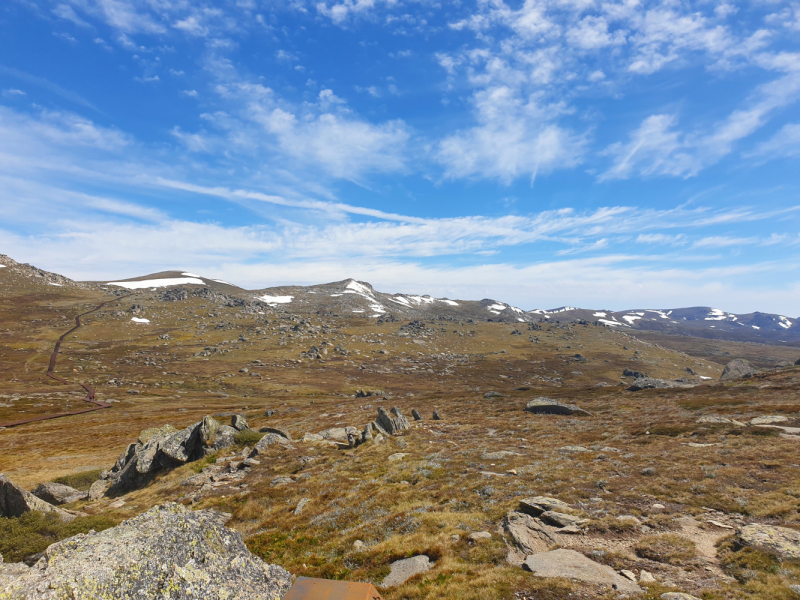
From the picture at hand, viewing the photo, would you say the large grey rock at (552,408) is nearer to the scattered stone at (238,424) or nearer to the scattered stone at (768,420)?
the scattered stone at (768,420)

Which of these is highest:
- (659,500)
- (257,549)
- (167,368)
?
(659,500)

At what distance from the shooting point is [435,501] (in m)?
20.5

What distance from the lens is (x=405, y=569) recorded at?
13797 mm

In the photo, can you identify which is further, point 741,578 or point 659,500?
point 659,500

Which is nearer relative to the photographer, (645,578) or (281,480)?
(645,578)

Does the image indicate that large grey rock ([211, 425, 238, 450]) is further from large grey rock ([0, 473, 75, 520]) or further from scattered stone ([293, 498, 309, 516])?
scattered stone ([293, 498, 309, 516])

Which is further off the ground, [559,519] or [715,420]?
[559,519]

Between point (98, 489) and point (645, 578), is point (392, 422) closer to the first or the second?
point (98, 489)

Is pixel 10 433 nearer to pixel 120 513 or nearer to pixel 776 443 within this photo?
pixel 120 513

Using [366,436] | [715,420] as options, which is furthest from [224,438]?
[715,420]

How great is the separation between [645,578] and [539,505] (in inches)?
238

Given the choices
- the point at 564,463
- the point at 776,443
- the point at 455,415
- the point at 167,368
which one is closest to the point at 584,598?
the point at 564,463

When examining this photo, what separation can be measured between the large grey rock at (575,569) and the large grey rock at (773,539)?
5802mm

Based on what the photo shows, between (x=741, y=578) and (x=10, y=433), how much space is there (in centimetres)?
9980
